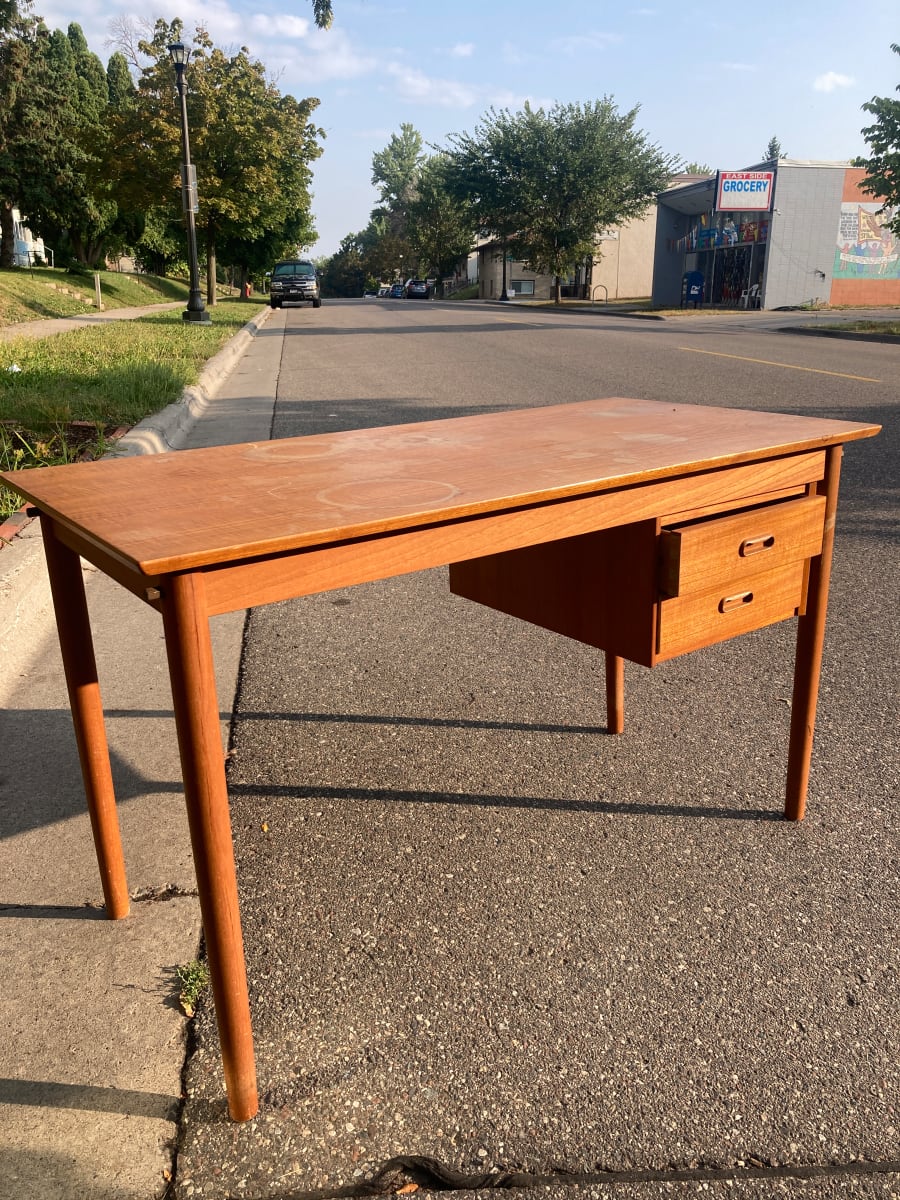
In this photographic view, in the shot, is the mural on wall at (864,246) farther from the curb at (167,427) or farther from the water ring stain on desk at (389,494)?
the water ring stain on desk at (389,494)

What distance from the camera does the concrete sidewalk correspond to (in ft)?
5.00

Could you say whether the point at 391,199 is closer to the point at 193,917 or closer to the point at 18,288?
the point at 18,288

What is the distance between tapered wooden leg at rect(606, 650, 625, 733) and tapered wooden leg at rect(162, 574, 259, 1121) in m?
1.50

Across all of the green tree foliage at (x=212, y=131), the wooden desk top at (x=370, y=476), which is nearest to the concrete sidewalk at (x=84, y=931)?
the wooden desk top at (x=370, y=476)

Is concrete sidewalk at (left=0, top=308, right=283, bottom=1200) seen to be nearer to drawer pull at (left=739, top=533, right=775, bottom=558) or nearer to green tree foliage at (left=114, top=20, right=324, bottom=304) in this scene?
drawer pull at (left=739, top=533, right=775, bottom=558)

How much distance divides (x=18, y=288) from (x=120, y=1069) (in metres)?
26.5

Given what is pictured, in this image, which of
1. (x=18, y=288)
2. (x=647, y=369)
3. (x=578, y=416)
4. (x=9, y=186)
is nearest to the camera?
(x=578, y=416)

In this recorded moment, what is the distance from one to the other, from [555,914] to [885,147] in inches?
818

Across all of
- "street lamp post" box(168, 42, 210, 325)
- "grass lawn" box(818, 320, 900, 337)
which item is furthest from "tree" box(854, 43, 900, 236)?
"street lamp post" box(168, 42, 210, 325)

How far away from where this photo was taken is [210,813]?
4.75 feet

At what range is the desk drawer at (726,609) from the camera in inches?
79.9

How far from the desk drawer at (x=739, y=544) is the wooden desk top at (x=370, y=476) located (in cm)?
13

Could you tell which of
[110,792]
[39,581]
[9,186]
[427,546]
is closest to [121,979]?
[110,792]

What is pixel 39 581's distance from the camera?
377cm
